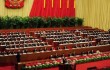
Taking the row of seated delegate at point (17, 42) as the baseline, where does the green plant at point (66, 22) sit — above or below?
above

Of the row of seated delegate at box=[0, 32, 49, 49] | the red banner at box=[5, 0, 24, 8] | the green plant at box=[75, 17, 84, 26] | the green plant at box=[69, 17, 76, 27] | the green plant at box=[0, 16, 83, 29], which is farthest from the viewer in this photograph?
the green plant at box=[75, 17, 84, 26]

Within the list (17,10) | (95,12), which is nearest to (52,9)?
(17,10)

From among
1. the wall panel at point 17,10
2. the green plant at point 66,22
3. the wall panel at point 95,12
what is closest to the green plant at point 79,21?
the green plant at point 66,22

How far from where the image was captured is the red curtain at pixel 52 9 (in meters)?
7.73

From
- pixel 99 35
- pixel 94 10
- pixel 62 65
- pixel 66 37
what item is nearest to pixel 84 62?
pixel 62 65

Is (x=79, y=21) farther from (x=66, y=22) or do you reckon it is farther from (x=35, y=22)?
(x=35, y=22)

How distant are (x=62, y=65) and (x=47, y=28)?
11.8 feet

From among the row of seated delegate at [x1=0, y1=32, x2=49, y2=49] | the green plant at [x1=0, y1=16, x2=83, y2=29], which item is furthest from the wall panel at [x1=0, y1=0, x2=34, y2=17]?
the row of seated delegate at [x1=0, y1=32, x2=49, y2=49]

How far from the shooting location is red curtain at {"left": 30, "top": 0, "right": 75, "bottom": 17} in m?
7.73

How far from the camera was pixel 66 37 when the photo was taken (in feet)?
20.7

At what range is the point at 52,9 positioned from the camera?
798 centimetres

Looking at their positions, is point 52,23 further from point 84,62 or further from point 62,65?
point 62,65

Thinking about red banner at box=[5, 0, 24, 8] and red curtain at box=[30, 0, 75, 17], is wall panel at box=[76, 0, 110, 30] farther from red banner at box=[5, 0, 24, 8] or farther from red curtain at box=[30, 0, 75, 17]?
red banner at box=[5, 0, 24, 8]

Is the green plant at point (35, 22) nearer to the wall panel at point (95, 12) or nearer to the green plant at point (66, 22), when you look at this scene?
the green plant at point (66, 22)
